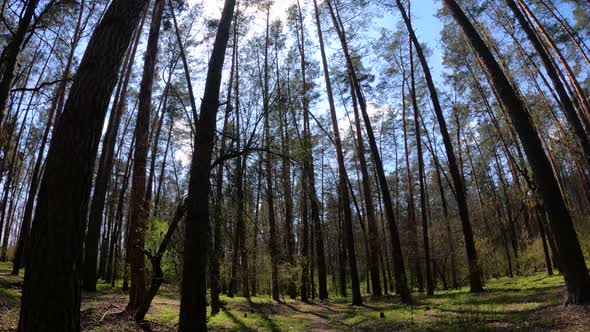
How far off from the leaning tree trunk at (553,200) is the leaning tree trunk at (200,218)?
5567 millimetres

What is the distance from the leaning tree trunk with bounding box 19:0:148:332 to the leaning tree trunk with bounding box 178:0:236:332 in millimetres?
2998

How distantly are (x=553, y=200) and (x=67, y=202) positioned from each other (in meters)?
7.53

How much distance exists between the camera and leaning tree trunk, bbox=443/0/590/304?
608 centimetres

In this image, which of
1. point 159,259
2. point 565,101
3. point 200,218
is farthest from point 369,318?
point 565,101

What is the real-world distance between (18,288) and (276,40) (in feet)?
47.5

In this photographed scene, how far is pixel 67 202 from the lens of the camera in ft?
7.29

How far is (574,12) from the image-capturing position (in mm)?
14617

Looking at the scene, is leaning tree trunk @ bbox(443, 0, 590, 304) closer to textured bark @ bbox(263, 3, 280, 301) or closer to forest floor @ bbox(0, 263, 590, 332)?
forest floor @ bbox(0, 263, 590, 332)

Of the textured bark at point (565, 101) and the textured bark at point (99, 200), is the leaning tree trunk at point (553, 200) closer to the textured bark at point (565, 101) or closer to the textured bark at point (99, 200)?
the textured bark at point (565, 101)

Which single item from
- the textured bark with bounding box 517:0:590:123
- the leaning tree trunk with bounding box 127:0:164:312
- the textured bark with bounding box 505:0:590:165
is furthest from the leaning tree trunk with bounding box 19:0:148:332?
the textured bark with bounding box 517:0:590:123

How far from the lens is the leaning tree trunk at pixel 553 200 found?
608 cm

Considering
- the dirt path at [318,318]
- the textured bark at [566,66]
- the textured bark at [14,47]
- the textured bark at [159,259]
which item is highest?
the textured bark at [566,66]

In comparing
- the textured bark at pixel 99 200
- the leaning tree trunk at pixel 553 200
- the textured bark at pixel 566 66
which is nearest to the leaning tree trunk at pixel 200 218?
the leaning tree trunk at pixel 553 200

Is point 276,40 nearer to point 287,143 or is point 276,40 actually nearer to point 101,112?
point 287,143
